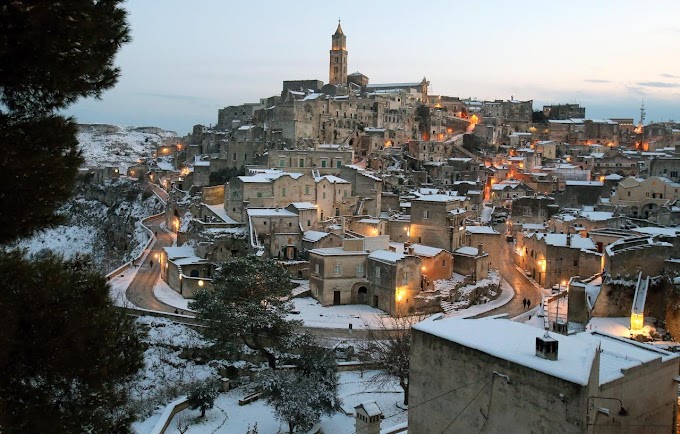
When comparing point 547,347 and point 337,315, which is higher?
point 547,347

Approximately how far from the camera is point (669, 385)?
12.5m

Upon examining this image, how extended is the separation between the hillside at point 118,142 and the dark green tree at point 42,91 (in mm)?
106184

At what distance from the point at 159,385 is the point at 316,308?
11520 millimetres

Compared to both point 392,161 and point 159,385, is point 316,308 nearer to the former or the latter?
point 159,385

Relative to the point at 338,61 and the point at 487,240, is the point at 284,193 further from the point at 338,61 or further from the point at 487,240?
the point at 338,61

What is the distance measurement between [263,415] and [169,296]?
55.3 ft

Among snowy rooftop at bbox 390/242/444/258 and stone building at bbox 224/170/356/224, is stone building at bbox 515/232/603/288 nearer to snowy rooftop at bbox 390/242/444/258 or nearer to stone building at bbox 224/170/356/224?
snowy rooftop at bbox 390/242/444/258

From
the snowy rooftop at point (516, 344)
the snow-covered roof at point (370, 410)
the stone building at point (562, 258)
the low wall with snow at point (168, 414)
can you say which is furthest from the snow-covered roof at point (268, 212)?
the snowy rooftop at point (516, 344)

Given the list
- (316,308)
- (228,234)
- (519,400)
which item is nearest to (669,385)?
(519,400)

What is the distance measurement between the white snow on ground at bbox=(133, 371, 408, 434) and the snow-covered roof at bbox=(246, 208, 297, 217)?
60.3 feet

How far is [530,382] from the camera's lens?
33.1 feet

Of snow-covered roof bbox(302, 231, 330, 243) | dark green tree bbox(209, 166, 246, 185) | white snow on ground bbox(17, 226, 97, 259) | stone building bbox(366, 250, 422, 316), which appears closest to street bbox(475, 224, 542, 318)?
stone building bbox(366, 250, 422, 316)

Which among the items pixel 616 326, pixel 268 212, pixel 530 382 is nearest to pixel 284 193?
pixel 268 212

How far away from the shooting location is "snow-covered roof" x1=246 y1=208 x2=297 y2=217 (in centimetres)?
4025
